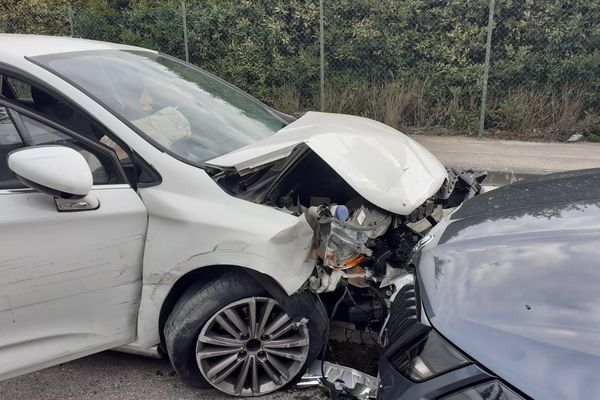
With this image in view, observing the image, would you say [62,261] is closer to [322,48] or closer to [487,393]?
[487,393]

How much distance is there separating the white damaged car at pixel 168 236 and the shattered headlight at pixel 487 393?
1051 mm

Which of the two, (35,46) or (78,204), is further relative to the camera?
(35,46)

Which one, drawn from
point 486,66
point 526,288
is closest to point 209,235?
point 526,288

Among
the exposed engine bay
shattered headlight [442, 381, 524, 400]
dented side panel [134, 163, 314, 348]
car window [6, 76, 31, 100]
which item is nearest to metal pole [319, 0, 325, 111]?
the exposed engine bay

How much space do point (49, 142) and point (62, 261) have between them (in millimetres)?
590

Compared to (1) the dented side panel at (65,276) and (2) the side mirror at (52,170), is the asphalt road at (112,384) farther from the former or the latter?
(2) the side mirror at (52,170)

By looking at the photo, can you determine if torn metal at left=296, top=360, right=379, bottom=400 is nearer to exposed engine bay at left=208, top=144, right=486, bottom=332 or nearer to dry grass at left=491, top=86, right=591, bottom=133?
exposed engine bay at left=208, top=144, right=486, bottom=332

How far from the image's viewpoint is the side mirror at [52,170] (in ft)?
7.11

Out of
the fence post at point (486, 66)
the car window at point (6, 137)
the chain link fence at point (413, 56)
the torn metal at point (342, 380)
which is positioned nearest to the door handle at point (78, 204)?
the car window at point (6, 137)

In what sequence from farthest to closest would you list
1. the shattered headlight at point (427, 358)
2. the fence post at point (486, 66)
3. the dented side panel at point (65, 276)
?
the fence post at point (486, 66)
the dented side panel at point (65, 276)
the shattered headlight at point (427, 358)

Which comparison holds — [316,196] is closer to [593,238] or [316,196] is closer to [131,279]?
[131,279]

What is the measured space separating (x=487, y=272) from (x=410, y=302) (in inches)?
14.0

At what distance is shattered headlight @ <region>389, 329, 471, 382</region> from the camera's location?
1610 mm

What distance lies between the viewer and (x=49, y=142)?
2.49 meters
